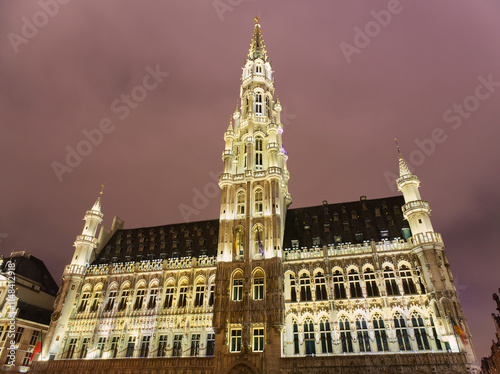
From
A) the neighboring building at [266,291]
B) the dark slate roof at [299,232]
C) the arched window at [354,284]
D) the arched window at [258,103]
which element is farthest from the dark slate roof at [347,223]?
the arched window at [258,103]

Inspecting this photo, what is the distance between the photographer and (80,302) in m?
49.6

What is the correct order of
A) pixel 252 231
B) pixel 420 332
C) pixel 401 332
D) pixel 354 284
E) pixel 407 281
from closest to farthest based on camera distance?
1. pixel 420 332
2. pixel 401 332
3. pixel 407 281
4. pixel 354 284
5. pixel 252 231

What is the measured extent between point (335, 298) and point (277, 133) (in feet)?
87.7

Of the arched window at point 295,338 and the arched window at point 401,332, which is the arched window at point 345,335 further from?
the arched window at point 401,332

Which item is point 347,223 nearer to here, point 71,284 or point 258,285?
point 258,285

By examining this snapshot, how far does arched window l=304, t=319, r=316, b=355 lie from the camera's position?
3838 cm

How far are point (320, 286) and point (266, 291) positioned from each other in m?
6.80

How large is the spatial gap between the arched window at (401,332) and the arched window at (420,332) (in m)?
0.96

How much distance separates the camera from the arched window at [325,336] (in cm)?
3794

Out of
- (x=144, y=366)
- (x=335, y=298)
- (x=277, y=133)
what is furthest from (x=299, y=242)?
(x=144, y=366)

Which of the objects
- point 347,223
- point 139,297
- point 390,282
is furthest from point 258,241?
point 139,297

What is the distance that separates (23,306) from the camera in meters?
51.3

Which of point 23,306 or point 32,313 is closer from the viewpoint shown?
point 23,306

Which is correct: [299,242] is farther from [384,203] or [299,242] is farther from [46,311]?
[46,311]
